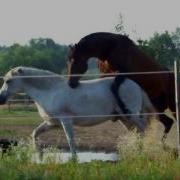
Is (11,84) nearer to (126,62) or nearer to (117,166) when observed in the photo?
(126,62)

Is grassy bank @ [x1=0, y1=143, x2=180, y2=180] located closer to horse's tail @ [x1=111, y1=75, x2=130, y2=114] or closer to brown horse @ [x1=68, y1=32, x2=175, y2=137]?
horse's tail @ [x1=111, y1=75, x2=130, y2=114]

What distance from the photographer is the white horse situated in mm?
10578

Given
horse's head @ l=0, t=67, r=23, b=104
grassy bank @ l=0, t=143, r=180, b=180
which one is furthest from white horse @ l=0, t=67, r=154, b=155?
grassy bank @ l=0, t=143, r=180, b=180

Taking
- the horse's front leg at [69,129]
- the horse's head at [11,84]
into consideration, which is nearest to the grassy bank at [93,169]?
the horse's front leg at [69,129]

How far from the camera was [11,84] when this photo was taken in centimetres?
1067

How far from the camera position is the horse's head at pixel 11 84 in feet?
34.7

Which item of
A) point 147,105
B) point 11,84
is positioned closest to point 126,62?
point 147,105

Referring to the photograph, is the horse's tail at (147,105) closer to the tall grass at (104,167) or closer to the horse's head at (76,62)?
the horse's head at (76,62)

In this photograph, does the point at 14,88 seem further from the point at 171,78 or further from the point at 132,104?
the point at 171,78

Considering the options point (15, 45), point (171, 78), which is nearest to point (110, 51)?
point (171, 78)

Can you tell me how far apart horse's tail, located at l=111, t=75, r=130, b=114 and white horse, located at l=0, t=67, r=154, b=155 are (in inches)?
1.8

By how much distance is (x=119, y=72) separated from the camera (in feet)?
37.2

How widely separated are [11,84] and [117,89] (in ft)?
5.27

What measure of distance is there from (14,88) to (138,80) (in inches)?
79.0
